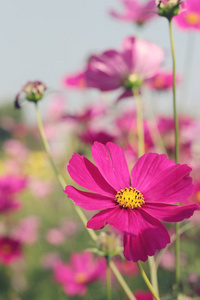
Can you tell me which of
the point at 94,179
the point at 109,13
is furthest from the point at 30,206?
the point at 94,179

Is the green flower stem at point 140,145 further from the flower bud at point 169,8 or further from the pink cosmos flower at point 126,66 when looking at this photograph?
the flower bud at point 169,8

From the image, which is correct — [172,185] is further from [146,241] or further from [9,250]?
[9,250]

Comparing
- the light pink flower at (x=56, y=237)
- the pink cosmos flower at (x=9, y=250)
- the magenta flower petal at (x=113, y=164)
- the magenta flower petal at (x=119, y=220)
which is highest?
the light pink flower at (x=56, y=237)

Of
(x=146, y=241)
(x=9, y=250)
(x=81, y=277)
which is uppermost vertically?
(x=9, y=250)

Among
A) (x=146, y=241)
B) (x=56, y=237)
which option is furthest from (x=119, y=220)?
(x=56, y=237)

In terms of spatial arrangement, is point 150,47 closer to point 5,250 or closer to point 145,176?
point 145,176

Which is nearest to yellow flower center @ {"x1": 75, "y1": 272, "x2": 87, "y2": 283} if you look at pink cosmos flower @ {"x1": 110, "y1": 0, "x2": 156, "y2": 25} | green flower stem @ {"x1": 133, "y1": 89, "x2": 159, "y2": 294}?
green flower stem @ {"x1": 133, "y1": 89, "x2": 159, "y2": 294}

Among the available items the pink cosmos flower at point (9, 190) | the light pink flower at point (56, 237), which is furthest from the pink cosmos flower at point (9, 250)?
the light pink flower at point (56, 237)
